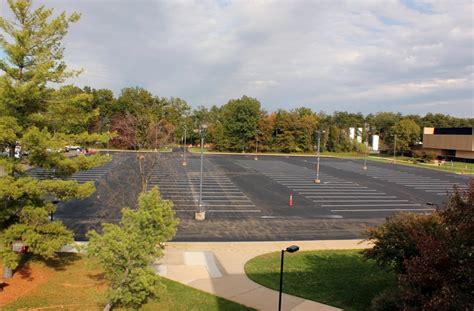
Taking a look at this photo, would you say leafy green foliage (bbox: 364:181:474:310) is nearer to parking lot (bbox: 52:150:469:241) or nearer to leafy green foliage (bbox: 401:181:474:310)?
leafy green foliage (bbox: 401:181:474:310)

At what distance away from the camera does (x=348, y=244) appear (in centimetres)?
1955

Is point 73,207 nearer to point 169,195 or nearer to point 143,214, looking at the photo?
point 169,195

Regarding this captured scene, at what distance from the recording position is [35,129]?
1206 cm

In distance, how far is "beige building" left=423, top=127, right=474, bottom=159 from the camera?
79.2 m

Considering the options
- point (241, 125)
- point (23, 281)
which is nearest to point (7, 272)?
point (23, 281)

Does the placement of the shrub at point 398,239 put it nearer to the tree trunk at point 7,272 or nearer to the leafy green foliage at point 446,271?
the leafy green foliage at point 446,271

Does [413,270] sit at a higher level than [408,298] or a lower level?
higher

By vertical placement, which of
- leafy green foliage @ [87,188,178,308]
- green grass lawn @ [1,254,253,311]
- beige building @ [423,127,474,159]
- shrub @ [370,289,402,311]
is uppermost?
beige building @ [423,127,474,159]

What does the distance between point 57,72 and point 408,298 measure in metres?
12.2

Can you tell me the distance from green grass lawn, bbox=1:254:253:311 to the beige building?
7978 cm

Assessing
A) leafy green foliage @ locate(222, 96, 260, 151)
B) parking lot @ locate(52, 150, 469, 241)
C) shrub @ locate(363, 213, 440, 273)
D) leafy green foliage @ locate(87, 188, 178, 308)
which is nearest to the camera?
leafy green foliage @ locate(87, 188, 178, 308)

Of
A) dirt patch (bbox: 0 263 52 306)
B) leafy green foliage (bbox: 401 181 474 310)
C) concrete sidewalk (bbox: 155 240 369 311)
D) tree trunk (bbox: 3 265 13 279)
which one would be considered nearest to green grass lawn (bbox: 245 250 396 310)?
concrete sidewalk (bbox: 155 240 369 311)

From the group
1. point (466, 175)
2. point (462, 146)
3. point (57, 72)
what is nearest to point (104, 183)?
point (57, 72)

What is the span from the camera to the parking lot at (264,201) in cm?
2169
